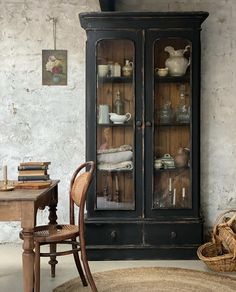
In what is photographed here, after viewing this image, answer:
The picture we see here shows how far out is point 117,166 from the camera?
4500mm

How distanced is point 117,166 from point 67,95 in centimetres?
100

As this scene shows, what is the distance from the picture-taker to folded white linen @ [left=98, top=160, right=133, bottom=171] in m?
4.47

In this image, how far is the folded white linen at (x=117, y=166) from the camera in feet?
14.7

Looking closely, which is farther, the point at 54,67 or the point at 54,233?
the point at 54,67

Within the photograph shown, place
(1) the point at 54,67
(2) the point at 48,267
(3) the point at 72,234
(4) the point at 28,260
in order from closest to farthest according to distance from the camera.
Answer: (4) the point at 28,260 < (3) the point at 72,234 < (2) the point at 48,267 < (1) the point at 54,67

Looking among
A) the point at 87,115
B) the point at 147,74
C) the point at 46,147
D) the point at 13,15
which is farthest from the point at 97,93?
the point at 13,15

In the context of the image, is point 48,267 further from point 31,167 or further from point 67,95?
point 67,95

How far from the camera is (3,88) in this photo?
194 inches

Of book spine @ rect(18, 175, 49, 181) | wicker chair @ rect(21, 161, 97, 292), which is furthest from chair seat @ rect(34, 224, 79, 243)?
book spine @ rect(18, 175, 49, 181)

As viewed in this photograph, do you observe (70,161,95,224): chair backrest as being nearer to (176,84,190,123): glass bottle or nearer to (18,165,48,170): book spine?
(18,165,48,170): book spine

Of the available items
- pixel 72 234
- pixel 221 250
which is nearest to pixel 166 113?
pixel 221 250

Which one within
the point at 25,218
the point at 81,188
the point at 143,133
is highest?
the point at 143,133

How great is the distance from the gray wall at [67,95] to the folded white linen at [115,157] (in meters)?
0.54

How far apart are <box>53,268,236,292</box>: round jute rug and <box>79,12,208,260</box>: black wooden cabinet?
427mm
